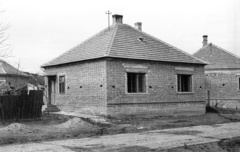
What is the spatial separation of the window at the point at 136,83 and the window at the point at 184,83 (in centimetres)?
334

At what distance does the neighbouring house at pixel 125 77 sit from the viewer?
19.9 m

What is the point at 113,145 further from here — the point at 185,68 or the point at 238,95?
the point at 238,95

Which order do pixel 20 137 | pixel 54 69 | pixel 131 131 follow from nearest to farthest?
pixel 20 137, pixel 131 131, pixel 54 69

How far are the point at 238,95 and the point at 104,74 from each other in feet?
59.3

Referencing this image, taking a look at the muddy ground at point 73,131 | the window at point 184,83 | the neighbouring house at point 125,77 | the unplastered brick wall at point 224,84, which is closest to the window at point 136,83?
the neighbouring house at point 125,77

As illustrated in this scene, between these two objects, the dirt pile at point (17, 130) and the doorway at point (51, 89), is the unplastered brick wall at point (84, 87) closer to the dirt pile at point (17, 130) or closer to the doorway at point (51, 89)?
the doorway at point (51, 89)

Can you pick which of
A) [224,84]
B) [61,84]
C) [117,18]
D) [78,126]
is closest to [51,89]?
[61,84]

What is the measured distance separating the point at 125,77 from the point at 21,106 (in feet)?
20.8

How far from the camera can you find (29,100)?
18422 millimetres

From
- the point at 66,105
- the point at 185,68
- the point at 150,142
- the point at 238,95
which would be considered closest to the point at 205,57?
the point at 238,95

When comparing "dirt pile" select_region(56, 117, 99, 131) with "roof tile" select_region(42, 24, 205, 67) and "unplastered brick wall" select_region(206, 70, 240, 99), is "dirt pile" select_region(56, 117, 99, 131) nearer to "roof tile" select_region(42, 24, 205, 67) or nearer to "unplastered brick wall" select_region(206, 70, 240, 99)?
"roof tile" select_region(42, 24, 205, 67)

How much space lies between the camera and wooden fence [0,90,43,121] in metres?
17.5

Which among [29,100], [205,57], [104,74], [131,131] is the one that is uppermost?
[205,57]

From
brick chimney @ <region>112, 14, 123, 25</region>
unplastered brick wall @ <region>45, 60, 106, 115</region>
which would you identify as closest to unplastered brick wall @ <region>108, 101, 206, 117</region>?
unplastered brick wall @ <region>45, 60, 106, 115</region>
